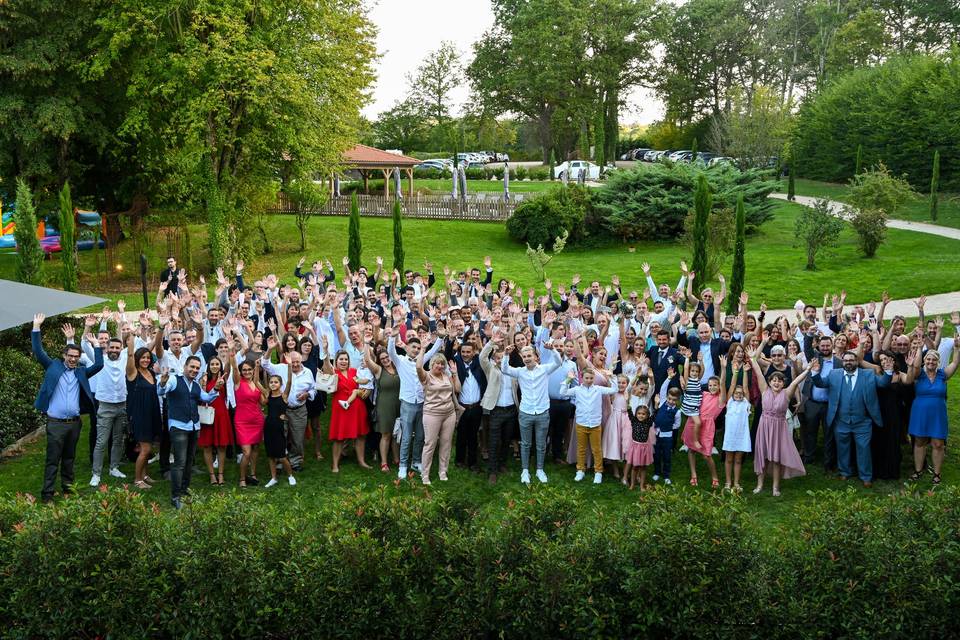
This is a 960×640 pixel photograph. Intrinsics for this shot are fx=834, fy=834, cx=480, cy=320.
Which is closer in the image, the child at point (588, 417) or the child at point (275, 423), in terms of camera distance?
the child at point (275, 423)

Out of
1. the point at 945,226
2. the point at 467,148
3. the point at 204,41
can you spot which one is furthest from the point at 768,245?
the point at 467,148

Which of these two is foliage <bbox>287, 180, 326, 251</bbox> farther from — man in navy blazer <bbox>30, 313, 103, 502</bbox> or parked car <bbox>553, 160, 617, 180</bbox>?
man in navy blazer <bbox>30, 313, 103, 502</bbox>

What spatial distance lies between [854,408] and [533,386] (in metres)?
3.73

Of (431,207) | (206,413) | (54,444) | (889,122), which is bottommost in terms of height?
(54,444)

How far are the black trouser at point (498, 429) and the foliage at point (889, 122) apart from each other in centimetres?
3004

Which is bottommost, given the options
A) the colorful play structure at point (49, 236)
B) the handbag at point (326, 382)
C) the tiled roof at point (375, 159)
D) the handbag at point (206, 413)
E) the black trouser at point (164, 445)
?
the black trouser at point (164, 445)

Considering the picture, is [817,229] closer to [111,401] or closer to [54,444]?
[111,401]

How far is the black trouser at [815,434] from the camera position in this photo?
10211 mm

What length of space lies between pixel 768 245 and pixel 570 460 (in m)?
20.4

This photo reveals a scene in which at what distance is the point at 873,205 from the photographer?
1022 inches

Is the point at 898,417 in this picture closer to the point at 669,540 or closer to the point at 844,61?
the point at 669,540

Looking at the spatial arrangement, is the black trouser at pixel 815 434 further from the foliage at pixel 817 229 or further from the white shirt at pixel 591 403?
the foliage at pixel 817 229

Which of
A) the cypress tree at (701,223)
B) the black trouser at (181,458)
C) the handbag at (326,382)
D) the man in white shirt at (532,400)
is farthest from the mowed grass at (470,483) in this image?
the cypress tree at (701,223)

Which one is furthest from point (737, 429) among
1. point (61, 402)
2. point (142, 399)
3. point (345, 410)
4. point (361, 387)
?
point (61, 402)
